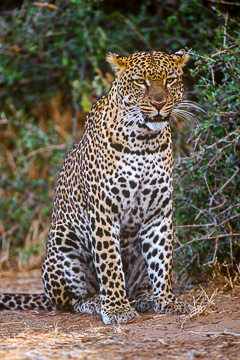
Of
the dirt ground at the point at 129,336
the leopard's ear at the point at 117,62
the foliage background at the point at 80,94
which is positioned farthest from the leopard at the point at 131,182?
Answer: the foliage background at the point at 80,94

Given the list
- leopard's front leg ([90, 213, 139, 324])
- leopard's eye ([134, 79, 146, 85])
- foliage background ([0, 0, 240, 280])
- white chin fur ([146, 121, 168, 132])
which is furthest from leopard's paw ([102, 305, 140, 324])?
leopard's eye ([134, 79, 146, 85])

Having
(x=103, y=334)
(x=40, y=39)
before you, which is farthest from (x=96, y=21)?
(x=103, y=334)

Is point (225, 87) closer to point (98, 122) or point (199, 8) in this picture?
point (98, 122)

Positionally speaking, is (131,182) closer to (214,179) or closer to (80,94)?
(214,179)

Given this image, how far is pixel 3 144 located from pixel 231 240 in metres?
6.57

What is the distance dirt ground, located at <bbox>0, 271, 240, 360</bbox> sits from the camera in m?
3.68

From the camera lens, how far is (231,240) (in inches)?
227

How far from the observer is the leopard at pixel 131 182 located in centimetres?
483

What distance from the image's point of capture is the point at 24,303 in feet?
18.8

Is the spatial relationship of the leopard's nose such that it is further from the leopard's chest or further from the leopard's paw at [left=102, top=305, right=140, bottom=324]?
the leopard's paw at [left=102, top=305, right=140, bottom=324]

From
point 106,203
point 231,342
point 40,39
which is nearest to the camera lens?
point 231,342

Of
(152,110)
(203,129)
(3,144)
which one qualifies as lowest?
(3,144)

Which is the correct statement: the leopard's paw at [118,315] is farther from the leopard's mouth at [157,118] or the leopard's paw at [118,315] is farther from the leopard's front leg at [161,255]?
the leopard's mouth at [157,118]

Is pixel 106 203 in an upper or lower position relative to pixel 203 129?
lower
